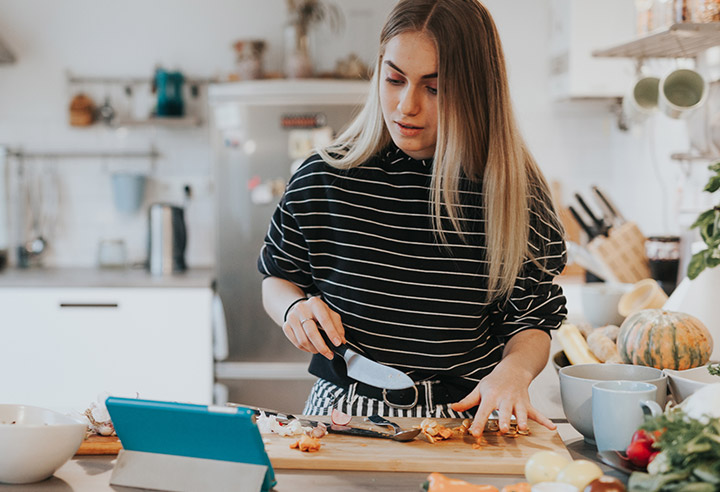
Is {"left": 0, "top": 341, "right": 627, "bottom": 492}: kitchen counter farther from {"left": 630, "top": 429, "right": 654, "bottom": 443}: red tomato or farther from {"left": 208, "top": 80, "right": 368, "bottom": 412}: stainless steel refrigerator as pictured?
{"left": 208, "top": 80, "right": 368, "bottom": 412}: stainless steel refrigerator

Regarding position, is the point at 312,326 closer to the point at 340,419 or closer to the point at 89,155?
the point at 340,419

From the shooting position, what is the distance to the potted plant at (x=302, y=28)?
3631 millimetres

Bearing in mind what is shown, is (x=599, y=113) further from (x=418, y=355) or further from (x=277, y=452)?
(x=277, y=452)

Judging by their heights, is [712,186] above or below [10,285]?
above

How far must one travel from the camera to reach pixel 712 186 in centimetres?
118

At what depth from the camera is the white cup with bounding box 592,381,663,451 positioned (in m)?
1.01

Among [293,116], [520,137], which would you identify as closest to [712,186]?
[520,137]

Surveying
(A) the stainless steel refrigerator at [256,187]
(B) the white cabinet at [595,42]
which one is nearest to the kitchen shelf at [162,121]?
(A) the stainless steel refrigerator at [256,187]

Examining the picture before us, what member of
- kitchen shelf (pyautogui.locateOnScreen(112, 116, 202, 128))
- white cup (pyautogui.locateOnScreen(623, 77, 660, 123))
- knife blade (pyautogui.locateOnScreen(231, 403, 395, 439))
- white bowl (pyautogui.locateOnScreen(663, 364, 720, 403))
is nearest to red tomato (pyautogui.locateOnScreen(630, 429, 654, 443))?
white bowl (pyautogui.locateOnScreen(663, 364, 720, 403))

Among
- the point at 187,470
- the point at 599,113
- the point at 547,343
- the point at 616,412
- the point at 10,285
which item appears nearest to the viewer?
the point at 187,470

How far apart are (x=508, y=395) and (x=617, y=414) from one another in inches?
6.0

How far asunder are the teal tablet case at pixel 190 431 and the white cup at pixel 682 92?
5.22 ft

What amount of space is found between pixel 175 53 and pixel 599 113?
6.82 feet

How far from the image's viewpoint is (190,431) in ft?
2.97
